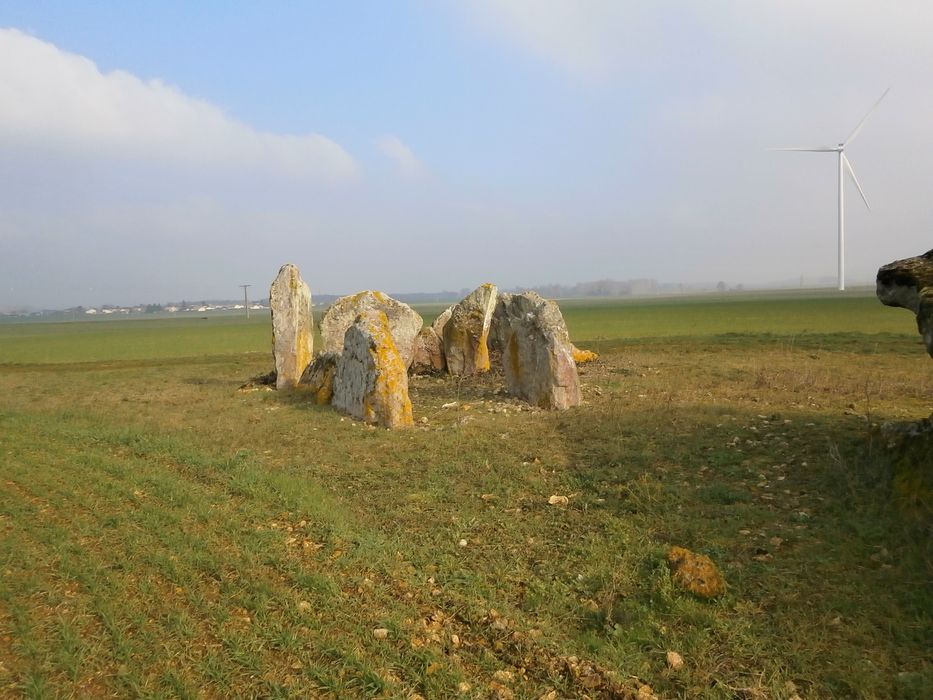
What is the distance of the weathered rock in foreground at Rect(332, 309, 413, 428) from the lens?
42.9 feet

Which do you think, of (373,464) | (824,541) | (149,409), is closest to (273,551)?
(373,464)

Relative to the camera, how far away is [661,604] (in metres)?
5.69

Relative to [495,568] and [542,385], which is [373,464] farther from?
[542,385]

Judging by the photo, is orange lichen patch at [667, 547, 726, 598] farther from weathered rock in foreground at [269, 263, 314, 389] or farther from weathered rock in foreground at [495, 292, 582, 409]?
weathered rock in foreground at [269, 263, 314, 389]

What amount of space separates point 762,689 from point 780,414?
284 inches

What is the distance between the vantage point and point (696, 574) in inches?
233

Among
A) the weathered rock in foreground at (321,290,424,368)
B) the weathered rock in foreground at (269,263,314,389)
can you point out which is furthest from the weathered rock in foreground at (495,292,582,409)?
the weathered rock in foreground at (269,263,314,389)

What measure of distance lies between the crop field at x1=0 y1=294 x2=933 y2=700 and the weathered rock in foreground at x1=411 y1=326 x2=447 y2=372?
26.1 ft

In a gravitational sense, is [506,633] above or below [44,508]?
below

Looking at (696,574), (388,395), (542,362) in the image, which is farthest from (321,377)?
(696,574)

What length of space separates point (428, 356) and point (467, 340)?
148 cm

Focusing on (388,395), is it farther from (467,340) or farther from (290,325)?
(467,340)

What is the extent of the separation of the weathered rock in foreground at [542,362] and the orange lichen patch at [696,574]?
294 inches

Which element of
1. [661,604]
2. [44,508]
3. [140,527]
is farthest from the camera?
[44,508]
